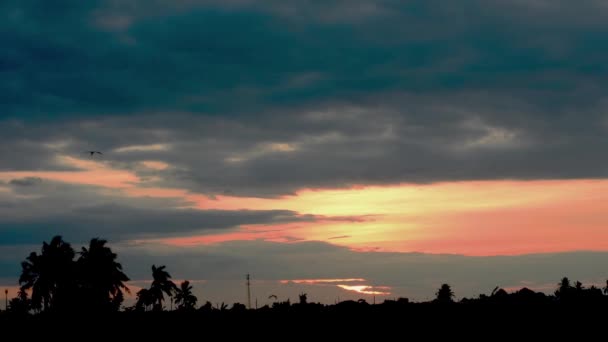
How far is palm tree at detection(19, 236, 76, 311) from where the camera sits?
346ft

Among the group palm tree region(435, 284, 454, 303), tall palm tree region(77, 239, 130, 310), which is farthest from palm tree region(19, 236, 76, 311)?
palm tree region(435, 284, 454, 303)

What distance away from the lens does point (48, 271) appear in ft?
346

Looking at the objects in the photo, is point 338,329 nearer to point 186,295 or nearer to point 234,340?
point 234,340

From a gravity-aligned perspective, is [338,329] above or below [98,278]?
below

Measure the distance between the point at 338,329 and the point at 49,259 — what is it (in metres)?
83.9

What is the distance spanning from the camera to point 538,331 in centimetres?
3052

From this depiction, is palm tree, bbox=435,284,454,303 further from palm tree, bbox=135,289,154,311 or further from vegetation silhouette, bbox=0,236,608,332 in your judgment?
palm tree, bbox=135,289,154,311

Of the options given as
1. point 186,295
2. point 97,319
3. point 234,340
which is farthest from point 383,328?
point 186,295

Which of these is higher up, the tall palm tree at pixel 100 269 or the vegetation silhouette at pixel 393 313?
the tall palm tree at pixel 100 269

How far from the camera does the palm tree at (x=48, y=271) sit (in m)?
106

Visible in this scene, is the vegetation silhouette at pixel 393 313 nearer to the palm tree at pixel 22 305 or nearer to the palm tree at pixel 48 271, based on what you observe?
the palm tree at pixel 22 305

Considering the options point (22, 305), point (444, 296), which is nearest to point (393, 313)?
point (444, 296)

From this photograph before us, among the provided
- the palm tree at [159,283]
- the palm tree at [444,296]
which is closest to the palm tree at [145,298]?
the palm tree at [159,283]

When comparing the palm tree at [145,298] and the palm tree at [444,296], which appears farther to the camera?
the palm tree at [145,298]
